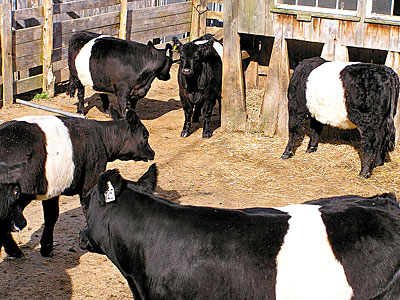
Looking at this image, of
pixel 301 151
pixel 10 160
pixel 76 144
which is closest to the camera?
pixel 10 160

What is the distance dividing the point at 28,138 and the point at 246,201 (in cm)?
336

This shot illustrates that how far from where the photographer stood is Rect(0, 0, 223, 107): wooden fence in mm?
12102

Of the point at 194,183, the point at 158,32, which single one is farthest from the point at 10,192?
the point at 158,32

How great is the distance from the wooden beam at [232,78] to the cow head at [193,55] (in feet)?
1.23

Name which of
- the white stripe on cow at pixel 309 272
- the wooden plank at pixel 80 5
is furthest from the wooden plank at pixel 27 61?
the white stripe on cow at pixel 309 272

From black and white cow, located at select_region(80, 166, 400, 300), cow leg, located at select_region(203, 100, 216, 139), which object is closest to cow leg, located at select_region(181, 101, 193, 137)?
cow leg, located at select_region(203, 100, 216, 139)

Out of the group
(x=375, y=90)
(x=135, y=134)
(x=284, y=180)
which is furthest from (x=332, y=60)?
(x=135, y=134)

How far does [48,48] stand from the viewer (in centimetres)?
1271

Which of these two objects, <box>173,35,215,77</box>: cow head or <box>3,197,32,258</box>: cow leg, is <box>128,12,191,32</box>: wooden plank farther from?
<box>3,197,32,258</box>: cow leg

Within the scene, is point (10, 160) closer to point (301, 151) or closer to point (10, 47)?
point (301, 151)

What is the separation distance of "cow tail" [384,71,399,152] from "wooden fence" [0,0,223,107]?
7.21m

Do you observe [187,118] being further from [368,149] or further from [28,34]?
[28,34]

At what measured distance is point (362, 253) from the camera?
374cm

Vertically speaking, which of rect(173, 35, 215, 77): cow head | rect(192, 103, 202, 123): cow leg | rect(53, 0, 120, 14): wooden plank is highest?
rect(53, 0, 120, 14): wooden plank
